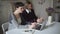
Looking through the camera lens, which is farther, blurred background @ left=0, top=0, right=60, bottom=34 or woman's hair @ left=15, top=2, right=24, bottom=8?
blurred background @ left=0, top=0, right=60, bottom=34

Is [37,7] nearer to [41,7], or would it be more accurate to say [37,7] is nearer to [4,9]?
[41,7]

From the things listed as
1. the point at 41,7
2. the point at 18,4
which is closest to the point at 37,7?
the point at 41,7

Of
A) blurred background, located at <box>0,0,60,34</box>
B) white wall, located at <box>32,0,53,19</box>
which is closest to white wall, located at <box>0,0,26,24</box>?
blurred background, located at <box>0,0,60,34</box>

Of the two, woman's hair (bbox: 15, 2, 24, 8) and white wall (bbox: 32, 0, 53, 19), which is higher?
woman's hair (bbox: 15, 2, 24, 8)

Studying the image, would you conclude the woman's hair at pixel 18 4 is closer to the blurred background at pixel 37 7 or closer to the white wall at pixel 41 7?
the blurred background at pixel 37 7

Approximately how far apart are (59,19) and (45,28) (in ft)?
2.90

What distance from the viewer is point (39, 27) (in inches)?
58.1

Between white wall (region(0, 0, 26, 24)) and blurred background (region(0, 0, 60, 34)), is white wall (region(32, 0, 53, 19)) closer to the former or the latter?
blurred background (region(0, 0, 60, 34))

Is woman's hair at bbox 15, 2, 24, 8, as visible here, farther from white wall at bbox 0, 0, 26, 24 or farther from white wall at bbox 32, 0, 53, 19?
white wall at bbox 32, 0, 53, 19

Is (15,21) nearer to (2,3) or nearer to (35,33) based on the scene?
(35,33)

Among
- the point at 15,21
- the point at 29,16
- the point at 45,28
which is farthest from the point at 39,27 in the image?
the point at 29,16

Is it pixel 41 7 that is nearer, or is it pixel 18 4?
pixel 18 4

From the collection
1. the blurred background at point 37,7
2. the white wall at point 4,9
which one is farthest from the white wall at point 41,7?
the white wall at point 4,9

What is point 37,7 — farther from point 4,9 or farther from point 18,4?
point 4,9
